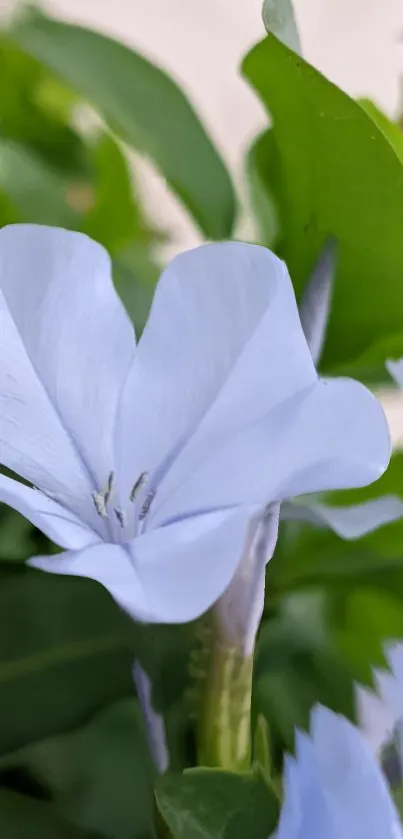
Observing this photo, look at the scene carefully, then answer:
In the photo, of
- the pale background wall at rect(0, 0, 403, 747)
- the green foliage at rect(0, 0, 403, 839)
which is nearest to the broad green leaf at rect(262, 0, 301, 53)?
the green foliage at rect(0, 0, 403, 839)

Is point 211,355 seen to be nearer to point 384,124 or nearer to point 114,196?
point 384,124

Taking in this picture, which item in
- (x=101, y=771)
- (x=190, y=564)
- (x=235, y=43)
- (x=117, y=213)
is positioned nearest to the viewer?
(x=190, y=564)

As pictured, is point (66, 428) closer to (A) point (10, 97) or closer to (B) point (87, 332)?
(B) point (87, 332)

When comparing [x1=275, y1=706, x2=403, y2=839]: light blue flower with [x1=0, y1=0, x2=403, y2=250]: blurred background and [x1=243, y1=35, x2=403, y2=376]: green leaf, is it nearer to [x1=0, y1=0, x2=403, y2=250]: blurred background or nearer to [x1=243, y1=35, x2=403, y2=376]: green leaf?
[x1=243, y1=35, x2=403, y2=376]: green leaf

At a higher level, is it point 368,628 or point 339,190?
point 339,190

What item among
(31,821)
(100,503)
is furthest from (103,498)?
(31,821)

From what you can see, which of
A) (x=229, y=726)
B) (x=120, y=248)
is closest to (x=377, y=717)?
(x=229, y=726)

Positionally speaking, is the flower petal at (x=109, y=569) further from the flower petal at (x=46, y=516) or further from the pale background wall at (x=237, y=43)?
the pale background wall at (x=237, y=43)
